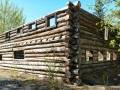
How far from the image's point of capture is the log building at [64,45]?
790 cm

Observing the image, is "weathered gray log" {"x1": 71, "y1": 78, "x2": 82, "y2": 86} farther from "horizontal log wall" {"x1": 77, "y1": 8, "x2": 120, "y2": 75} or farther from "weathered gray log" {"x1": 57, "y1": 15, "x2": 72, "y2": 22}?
"weathered gray log" {"x1": 57, "y1": 15, "x2": 72, "y2": 22}

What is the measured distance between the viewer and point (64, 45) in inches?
318

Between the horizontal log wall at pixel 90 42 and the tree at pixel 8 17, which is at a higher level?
the tree at pixel 8 17

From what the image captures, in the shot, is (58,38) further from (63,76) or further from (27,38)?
(27,38)

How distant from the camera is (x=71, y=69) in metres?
7.93

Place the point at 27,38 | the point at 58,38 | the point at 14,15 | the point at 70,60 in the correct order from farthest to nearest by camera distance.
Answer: the point at 14,15
the point at 27,38
the point at 58,38
the point at 70,60

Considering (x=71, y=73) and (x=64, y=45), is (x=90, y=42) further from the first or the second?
(x=71, y=73)

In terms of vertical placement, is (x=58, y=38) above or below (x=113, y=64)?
above

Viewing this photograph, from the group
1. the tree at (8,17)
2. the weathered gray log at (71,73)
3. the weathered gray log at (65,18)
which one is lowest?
the weathered gray log at (71,73)

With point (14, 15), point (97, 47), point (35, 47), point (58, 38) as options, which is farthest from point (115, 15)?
point (14, 15)

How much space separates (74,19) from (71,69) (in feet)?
8.45

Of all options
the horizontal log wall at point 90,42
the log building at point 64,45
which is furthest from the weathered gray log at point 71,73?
the horizontal log wall at point 90,42

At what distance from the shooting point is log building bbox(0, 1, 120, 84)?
7.90 metres

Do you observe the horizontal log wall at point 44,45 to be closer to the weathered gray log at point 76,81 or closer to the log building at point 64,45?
the log building at point 64,45
